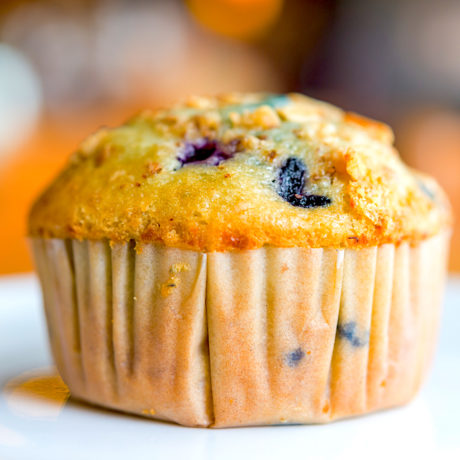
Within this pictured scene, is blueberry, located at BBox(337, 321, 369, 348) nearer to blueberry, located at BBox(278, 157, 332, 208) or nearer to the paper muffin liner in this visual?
the paper muffin liner

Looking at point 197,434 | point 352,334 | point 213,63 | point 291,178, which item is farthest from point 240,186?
point 213,63

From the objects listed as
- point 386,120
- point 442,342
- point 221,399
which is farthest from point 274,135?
point 386,120

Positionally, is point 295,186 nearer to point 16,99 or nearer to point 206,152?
point 206,152

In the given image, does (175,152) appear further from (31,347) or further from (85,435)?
(31,347)

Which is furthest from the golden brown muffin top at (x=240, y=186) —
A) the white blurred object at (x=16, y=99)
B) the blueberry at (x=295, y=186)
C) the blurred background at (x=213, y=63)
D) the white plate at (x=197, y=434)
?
the white blurred object at (x=16, y=99)

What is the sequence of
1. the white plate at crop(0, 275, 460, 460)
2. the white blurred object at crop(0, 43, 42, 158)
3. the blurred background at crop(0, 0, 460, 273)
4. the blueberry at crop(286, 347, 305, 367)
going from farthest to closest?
the blurred background at crop(0, 0, 460, 273) < the white blurred object at crop(0, 43, 42, 158) < the blueberry at crop(286, 347, 305, 367) < the white plate at crop(0, 275, 460, 460)

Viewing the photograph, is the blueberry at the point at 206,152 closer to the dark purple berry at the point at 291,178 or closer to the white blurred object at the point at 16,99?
the dark purple berry at the point at 291,178

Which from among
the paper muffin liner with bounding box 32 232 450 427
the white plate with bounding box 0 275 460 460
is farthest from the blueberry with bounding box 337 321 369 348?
the white plate with bounding box 0 275 460 460

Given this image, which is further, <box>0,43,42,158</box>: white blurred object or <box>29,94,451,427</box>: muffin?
<box>0,43,42,158</box>: white blurred object
